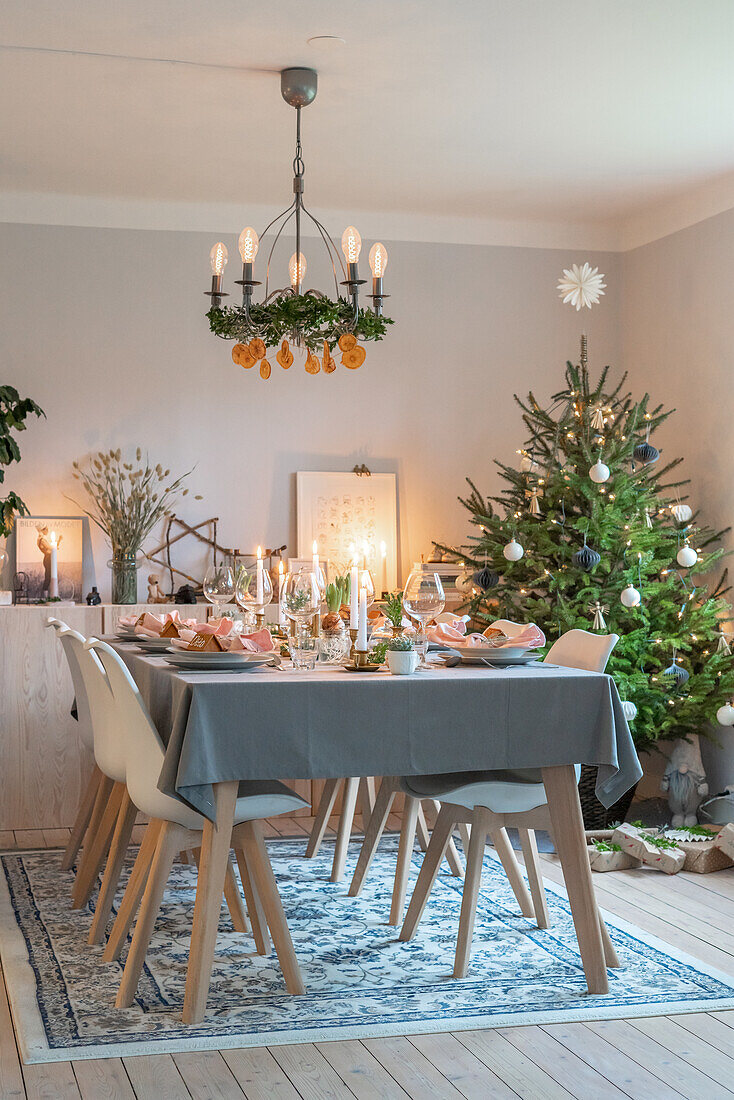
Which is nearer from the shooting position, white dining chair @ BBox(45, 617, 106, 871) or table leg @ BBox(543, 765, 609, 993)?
table leg @ BBox(543, 765, 609, 993)

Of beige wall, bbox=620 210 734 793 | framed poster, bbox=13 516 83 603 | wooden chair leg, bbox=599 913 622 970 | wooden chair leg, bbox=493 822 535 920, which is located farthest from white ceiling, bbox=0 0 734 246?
wooden chair leg, bbox=599 913 622 970

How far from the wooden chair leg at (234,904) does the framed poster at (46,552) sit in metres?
2.17

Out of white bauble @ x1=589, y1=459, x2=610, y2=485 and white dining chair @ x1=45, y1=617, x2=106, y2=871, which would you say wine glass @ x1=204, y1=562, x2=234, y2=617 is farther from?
white bauble @ x1=589, y1=459, x2=610, y2=485

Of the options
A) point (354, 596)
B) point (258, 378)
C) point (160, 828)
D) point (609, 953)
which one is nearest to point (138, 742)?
point (160, 828)

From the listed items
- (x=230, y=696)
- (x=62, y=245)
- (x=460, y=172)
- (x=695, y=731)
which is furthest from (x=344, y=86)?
(x=695, y=731)

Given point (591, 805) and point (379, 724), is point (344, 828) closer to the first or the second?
point (591, 805)

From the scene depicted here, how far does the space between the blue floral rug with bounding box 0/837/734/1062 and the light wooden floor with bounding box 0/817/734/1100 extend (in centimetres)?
6

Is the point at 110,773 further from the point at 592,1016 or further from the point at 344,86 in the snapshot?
the point at 344,86

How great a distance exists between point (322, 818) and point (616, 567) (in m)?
1.59

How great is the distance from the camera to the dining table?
8.93 ft

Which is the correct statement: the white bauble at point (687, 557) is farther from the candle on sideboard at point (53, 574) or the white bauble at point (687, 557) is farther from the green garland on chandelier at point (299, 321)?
the candle on sideboard at point (53, 574)

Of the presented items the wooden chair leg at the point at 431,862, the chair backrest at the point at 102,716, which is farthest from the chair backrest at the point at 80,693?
the wooden chair leg at the point at 431,862

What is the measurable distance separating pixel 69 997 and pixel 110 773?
25.8 inches

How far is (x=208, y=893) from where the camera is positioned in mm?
2775
